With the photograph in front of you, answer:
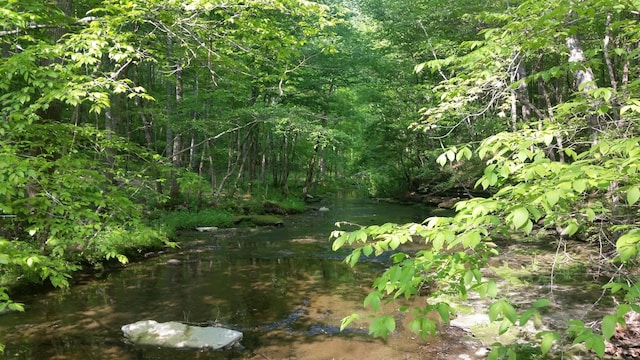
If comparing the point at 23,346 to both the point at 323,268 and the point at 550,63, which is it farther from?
the point at 550,63

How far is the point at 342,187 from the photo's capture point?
42000 mm

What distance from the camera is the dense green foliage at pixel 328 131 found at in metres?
2.28

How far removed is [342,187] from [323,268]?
3079 cm

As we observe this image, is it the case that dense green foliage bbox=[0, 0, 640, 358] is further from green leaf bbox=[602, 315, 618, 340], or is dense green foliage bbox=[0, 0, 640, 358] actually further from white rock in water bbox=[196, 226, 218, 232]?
white rock in water bbox=[196, 226, 218, 232]

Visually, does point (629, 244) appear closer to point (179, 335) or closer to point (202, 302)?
A: point (179, 335)

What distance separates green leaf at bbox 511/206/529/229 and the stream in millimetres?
4697

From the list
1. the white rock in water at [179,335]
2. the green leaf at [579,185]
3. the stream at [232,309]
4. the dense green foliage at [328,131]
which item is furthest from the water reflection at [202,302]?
the green leaf at [579,185]

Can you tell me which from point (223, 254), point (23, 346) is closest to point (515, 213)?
point (23, 346)

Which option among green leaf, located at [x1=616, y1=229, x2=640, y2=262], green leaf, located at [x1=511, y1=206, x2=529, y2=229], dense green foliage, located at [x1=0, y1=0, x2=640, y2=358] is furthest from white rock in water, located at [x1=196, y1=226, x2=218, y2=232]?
green leaf, located at [x1=616, y1=229, x2=640, y2=262]

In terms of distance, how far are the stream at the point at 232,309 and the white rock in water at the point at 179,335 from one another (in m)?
0.15

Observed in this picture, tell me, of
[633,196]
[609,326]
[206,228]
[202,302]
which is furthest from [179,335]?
[206,228]

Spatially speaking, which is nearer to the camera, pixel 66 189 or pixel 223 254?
pixel 66 189

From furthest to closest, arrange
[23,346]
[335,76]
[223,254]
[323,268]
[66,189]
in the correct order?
[335,76], [223,254], [323,268], [23,346], [66,189]

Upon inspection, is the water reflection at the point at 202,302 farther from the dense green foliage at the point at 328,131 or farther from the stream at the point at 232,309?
the dense green foliage at the point at 328,131
